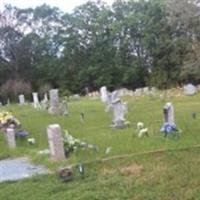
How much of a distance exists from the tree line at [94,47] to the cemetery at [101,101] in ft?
0.35

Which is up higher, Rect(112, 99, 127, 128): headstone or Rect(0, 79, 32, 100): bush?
Rect(0, 79, 32, 100): bush

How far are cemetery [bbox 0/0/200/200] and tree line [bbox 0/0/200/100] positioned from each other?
4.2 inches

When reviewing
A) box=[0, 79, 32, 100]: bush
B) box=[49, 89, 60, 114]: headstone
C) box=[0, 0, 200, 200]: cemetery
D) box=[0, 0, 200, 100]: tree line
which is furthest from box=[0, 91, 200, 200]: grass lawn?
box=[0, 79, 32, 100]: bush

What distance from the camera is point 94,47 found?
184 ft

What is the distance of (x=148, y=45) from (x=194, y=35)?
6.12 m

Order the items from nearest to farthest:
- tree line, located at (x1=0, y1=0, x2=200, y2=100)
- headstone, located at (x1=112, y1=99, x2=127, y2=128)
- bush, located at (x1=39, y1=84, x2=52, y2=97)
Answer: headstone, located at (x1=112, y1=99, x2=127, y2=128) → tree line, located at (x1=0, y1=0, x2=200, y2=100) → bush, located at (x1=39, y1=84, x2=52, y2=97)

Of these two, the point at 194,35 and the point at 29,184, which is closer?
the point at 29,184

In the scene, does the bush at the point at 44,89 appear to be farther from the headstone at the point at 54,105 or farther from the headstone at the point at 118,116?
the headstone at the point at 118,116

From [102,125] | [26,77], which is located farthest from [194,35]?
[102,125]

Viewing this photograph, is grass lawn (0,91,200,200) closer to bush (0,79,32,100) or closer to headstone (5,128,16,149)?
headstone (5,128,16,149)

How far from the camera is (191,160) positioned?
359 inches

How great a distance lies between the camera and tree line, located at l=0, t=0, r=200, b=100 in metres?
49.3

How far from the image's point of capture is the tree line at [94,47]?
4934 centimetres

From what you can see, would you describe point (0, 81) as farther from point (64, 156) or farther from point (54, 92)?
point (64, 156)
